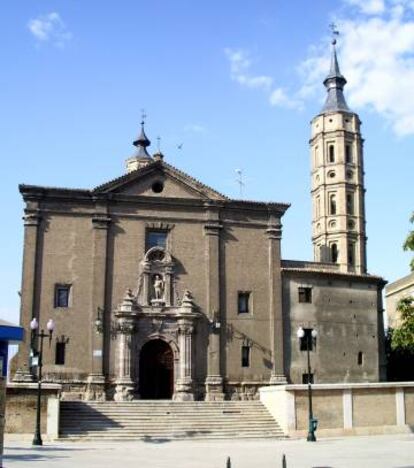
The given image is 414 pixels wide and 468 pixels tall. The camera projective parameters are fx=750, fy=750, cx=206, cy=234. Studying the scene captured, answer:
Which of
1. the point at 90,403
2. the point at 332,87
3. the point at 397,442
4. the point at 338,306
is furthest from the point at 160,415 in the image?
the point at 332,87

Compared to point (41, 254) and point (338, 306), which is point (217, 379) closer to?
point (338, 306)

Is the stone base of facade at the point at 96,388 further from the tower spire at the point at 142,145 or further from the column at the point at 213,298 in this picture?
the tower spire at the point at 142,145

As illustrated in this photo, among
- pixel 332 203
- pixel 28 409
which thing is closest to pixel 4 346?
pixel 28 409

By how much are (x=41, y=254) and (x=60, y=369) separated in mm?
6388

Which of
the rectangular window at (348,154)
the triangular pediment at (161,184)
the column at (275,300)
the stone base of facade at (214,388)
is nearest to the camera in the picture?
the stone base of facade at (214,388)

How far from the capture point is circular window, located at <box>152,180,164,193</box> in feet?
144

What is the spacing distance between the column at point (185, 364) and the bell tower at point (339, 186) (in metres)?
21.4

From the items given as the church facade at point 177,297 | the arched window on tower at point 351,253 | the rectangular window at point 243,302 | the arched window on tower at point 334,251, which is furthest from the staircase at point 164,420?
the arched window on tower at point 334,251

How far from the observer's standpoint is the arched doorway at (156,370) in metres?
41.5

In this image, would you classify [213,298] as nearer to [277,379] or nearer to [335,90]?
[277,379]

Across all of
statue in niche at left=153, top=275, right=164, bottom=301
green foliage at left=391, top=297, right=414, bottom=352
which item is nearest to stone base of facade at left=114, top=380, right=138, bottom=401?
statue in niche at left=153, top=275, right=164, bottom=301

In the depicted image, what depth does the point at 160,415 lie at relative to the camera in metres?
35.6

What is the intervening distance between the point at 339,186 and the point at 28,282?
29499 mm

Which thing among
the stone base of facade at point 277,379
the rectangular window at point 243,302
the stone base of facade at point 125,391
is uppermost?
the rectangular window at point 243,302
